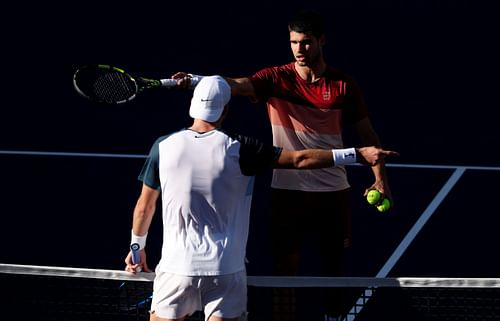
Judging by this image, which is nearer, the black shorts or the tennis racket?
the black shorts

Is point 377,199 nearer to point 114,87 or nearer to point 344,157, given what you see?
point 344,157

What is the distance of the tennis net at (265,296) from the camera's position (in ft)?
25.5

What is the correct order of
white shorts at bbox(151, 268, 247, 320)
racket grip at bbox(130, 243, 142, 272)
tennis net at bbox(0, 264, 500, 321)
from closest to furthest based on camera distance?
white shorts at bbox(151, 268, 247, 320) < racket grip at bbox(130, 243, 142, 272) < tennis net at bbox(0, 264, 500, 321)

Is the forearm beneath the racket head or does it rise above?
beneath

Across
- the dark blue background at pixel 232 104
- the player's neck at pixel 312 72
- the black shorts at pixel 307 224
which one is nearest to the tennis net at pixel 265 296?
the black shorts at pixel 307 224

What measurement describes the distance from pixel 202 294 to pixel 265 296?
11.4 ft

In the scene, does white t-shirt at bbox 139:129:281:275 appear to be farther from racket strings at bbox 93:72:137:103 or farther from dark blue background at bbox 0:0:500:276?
dark blue background at bbox 0:0:500:276

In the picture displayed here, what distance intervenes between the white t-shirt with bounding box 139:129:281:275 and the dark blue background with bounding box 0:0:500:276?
4439mm

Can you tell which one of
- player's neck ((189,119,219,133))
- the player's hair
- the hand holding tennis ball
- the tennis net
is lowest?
the tennis net

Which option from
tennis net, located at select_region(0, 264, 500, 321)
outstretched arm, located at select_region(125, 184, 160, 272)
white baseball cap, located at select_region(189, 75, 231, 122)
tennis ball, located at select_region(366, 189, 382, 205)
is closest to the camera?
white baseball cap, located at select_region(189, 75, 231, 122)

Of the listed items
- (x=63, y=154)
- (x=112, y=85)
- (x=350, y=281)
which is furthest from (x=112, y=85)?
(x=63, y=154)

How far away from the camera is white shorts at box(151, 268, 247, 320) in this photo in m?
7.16

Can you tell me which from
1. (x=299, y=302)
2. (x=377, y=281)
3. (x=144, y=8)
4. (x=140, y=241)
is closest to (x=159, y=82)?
(x=140, y=241)

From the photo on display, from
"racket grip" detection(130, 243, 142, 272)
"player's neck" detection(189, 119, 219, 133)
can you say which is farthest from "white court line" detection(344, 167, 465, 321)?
"player's neck" detection(189, 119, 219, 133)
